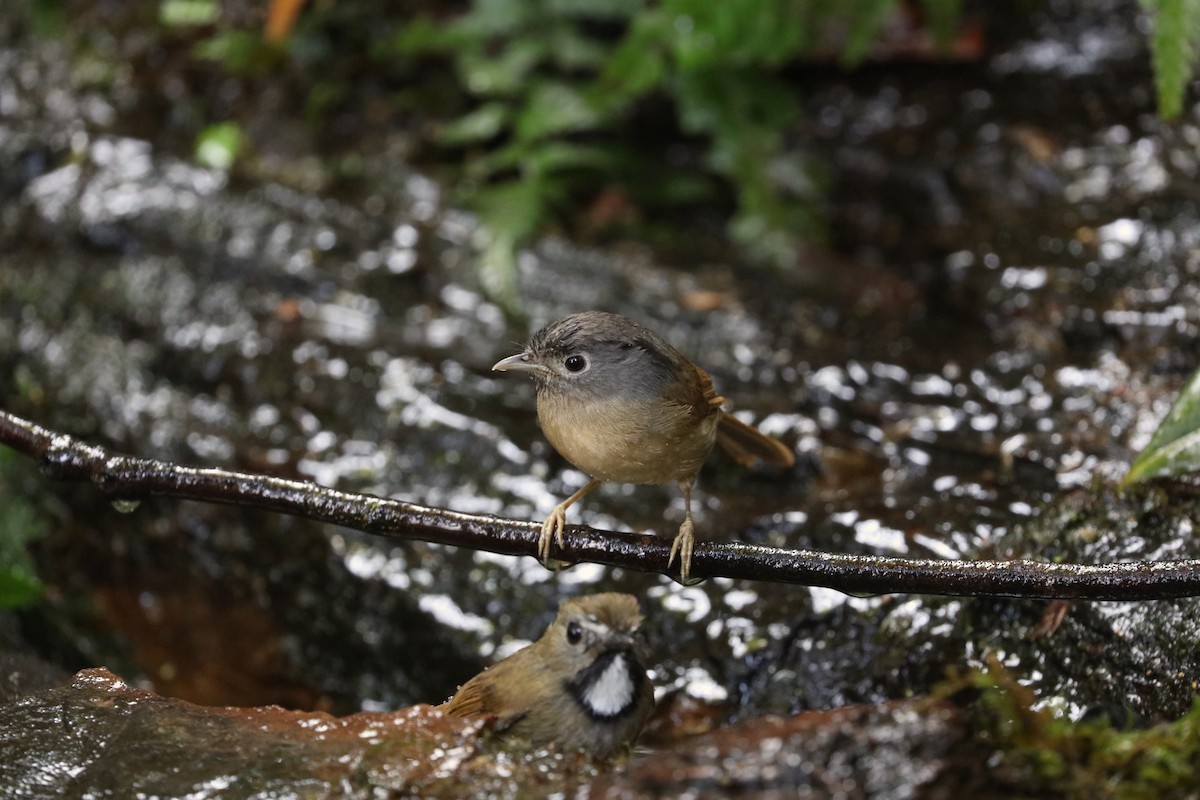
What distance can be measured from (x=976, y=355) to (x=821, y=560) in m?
2.76

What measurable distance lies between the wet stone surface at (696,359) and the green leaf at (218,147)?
231mm

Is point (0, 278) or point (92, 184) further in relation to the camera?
point (92, 184)

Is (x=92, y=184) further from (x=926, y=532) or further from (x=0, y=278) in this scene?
(x=926, y=532)

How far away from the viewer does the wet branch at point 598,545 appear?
2400 millimetres

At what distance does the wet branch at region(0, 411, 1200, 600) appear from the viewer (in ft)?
7.88

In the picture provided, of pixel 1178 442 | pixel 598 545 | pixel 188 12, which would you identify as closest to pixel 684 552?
pixel 598 545

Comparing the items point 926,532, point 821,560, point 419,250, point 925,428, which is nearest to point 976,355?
point 925,428

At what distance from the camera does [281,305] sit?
18.4 feet

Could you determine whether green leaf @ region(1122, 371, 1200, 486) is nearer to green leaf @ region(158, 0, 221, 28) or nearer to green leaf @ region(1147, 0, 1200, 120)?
green leaf @ region(1147, 0, 1200, 120)

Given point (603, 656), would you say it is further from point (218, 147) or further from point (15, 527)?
point (218, 147)

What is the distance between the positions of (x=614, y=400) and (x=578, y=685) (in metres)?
0.85

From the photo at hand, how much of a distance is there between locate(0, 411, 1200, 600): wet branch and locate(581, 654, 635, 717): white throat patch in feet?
1.51

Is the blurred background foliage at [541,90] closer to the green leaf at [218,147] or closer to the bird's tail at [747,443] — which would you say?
the green leaf at [218,147]

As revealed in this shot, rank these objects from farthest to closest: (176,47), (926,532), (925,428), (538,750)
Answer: (176,47) < (925,428) < (926,532) < (538,750)
